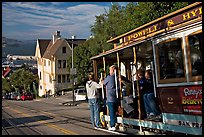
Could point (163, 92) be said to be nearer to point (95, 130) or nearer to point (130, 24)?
point (95, 130)

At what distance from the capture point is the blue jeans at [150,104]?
9078 mm

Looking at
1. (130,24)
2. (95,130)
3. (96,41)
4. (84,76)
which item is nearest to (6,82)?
(84,76)

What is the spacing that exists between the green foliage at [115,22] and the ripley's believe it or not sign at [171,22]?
623 cm

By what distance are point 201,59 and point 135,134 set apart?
9.62 feet

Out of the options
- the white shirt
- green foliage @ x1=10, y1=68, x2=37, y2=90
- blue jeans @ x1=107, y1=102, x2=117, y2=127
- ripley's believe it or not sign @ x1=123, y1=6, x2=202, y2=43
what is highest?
green foliage @ x1=10, y1=68, x2=37, y2=90

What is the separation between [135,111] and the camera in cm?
1021

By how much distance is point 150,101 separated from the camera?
914 cm

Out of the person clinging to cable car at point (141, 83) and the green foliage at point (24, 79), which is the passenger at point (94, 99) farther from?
the green foliage at point (24, 79)

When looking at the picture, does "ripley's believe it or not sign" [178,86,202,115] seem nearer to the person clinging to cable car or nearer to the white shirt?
the person clinging to cable car

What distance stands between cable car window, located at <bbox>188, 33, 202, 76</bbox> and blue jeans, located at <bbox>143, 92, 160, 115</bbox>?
5.99 feet

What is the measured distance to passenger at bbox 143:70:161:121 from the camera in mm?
9070

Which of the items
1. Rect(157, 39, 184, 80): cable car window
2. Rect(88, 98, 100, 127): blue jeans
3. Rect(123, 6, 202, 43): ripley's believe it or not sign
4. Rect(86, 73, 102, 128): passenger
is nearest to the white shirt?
Rect(86, 73, 102, 128): passenger

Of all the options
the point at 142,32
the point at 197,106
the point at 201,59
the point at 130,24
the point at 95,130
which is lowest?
the point at 95,130

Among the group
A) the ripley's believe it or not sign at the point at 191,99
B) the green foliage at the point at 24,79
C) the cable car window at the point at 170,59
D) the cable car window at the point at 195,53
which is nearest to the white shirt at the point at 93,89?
the cable car window at the point at 170,59
